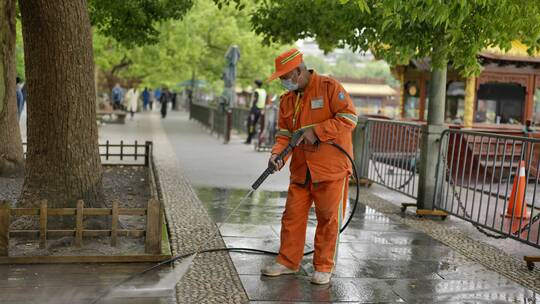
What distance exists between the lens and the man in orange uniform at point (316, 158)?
5012 mm

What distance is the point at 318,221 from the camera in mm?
5230

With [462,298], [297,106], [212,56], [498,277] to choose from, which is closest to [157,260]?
[297,106]

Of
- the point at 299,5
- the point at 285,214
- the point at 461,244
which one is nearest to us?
the point at 285,214

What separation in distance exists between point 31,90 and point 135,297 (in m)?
2.64

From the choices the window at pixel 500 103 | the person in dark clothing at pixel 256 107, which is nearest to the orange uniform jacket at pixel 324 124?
the person in dark clothing at pixel 256 107

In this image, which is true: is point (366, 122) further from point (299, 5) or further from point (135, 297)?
point (135, 297)

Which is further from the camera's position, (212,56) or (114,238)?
(212,56)

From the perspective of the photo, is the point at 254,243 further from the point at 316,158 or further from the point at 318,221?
the point at 316,158

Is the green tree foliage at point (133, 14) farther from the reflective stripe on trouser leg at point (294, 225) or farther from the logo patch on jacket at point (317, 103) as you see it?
the reflective stripe on trouser leg at point (294, 225)

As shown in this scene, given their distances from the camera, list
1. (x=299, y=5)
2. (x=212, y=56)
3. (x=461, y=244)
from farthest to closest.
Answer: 1. (x=212, y=56)
2. (x=299, y=5)
3. (x=461, y=244)

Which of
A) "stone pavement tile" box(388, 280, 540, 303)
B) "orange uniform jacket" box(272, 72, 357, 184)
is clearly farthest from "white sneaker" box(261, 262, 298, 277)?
"stone pavement tile" box(388, 280, 540, 303)

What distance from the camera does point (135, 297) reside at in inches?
180

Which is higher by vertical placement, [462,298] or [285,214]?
[285,214]

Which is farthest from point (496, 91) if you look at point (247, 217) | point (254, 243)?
point (254, 243)
